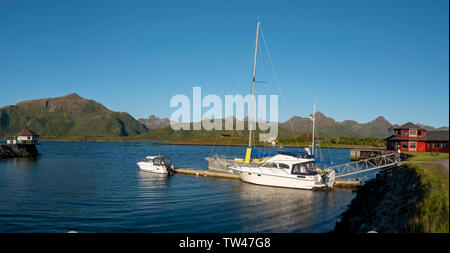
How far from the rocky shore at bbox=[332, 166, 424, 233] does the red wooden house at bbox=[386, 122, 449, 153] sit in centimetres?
3634

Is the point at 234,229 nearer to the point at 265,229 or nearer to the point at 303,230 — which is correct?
the point at 265,229

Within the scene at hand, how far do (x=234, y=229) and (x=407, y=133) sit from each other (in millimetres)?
54842

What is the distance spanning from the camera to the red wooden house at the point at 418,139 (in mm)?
56219

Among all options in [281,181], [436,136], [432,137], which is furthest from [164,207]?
[436,136]

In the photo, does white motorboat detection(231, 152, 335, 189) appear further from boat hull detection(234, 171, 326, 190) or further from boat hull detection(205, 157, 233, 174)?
boat hull detection(205, 157, 233, 174)

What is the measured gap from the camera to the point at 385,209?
19.6 metres

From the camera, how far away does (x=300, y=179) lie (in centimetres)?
3559

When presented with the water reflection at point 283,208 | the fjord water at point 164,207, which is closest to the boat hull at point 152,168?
the fjord water at point 164,207

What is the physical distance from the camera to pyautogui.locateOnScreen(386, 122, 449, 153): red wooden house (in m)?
56.2

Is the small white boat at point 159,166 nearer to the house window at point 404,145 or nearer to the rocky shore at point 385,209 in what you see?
the rocky shore at point 385,209

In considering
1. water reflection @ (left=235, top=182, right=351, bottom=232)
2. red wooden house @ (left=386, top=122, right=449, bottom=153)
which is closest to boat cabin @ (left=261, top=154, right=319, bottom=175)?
water reflection @ (left=235, top=182, right=351, bottom=232)

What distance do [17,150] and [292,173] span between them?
97017mm

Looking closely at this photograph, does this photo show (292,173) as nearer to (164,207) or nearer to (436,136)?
(164,207)

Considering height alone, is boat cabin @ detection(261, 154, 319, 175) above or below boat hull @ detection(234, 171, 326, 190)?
above
